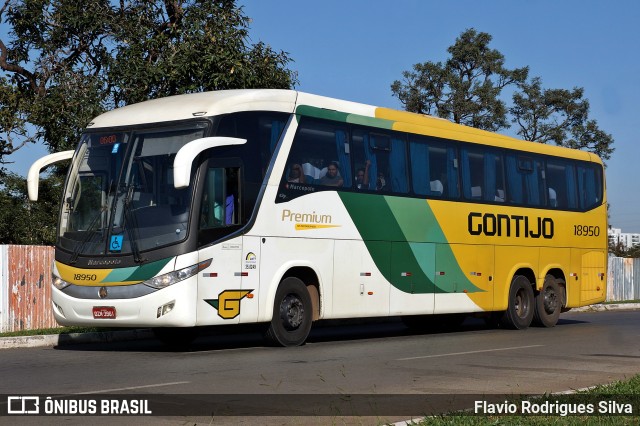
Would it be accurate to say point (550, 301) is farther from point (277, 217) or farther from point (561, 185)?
point (277, 217)

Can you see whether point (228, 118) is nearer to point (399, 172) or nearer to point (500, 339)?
point (399, 172)

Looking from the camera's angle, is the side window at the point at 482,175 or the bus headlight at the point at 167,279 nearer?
the bus headlight at the point at 167,279

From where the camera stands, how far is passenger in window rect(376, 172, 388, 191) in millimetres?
18281

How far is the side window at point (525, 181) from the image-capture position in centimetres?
2214

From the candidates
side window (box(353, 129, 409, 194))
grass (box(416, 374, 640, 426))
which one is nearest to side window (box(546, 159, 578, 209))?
side window (box(353, 129, 409, 194))

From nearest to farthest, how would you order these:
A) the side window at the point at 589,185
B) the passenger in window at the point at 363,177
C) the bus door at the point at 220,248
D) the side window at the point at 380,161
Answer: the bus door at the point at 220,248 → the passenger in window at the point at 363,177 → the side window at the point at 380,161 → the side window at the point at 589,185

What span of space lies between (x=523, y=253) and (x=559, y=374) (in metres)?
10.1

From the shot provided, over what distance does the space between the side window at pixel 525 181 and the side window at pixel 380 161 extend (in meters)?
3.89

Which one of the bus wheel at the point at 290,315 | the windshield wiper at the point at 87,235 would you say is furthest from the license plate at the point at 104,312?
the bus wheel at the point at 290,315

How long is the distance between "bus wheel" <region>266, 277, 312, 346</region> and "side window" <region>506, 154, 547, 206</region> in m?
6.96

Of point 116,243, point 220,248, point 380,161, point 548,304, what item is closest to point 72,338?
point 116,243

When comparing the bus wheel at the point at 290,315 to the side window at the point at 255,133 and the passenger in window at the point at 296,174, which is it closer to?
the passenger in window at the point at 296,174

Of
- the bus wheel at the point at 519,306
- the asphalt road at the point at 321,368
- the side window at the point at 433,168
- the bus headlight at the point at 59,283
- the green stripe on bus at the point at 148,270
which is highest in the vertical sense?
the side window at the point at 433,168

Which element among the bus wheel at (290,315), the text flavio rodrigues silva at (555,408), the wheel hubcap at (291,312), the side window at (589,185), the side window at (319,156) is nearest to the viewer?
the text flavio rodrigues silva at (555,408)
